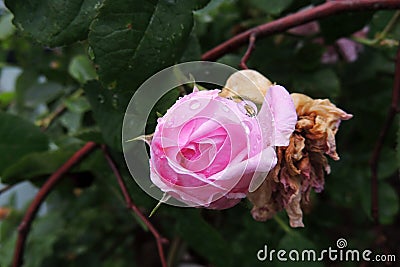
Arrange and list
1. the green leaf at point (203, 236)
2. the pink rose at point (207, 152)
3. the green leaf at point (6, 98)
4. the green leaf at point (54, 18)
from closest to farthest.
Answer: the pink rose at point (207, 152) < the green leaf at point (54, 18) < the green leaf at point (203, 236) < the green leaf at point (6, 98)

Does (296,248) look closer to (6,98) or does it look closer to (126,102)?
(126,102)

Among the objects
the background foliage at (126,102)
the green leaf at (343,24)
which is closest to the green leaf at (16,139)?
the background foliage at (126,102)

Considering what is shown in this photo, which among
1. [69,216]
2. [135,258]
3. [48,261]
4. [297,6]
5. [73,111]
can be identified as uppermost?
[297,6]

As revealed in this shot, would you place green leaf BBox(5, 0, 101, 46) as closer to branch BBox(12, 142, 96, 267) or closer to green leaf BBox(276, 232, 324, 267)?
branch BBox(12, 142, 96, 267)

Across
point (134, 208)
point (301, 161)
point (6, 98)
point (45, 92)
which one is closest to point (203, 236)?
point (134, 208)

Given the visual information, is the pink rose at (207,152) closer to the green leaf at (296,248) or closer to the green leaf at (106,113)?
the green leaf at (106,113)

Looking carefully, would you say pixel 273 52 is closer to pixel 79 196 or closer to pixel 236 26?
pixel 236 26

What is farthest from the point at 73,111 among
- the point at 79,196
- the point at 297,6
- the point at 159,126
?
the point at 159,126

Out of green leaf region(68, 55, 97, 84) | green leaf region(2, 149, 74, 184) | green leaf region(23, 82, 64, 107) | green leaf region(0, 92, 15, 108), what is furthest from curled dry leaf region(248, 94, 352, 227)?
green leaf region(0, 92, 15, 108)
